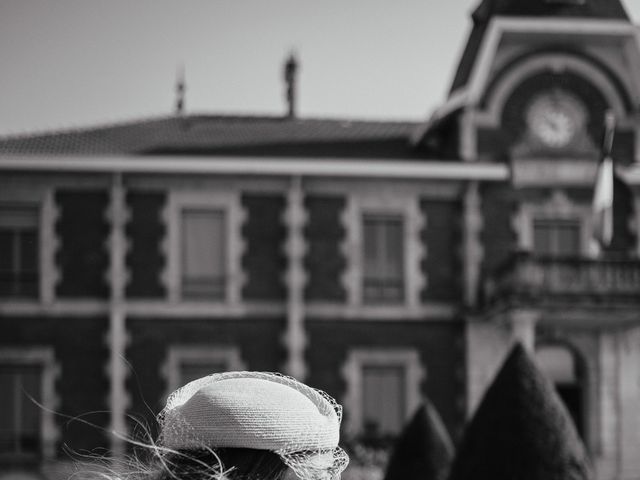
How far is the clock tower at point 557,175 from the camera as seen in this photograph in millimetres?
27172

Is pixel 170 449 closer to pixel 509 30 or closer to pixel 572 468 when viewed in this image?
pixel 572 468

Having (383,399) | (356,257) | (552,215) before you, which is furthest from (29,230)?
(552,215)

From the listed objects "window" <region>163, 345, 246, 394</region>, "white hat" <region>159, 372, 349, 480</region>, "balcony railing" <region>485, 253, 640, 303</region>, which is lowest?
"window" <region>163, 345, 246, 394</region>

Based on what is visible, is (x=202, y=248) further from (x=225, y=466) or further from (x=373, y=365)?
(x=225, y=466)

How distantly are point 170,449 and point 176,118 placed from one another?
28.7 m

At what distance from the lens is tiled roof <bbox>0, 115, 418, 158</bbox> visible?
27391 millimetres

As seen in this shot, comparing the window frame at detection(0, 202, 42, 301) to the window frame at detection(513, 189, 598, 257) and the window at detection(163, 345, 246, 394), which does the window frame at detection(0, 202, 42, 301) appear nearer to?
the window at detection(163, 345, 246, 394)

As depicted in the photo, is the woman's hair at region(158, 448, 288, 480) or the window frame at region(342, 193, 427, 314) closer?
the woman's hair at region(158, 448, 288, 480)

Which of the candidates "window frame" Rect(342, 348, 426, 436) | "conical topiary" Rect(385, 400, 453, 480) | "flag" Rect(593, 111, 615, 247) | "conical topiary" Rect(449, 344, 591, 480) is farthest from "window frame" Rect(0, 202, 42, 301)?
"conical topiary" Rect(449, 344, 591, 480)

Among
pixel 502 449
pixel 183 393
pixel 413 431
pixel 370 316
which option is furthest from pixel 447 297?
pixel 183 393

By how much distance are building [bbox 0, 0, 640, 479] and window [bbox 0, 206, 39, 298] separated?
36 millimetres

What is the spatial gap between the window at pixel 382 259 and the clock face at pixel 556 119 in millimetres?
3084

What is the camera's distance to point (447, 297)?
2766cm

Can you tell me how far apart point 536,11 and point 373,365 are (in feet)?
23.7
